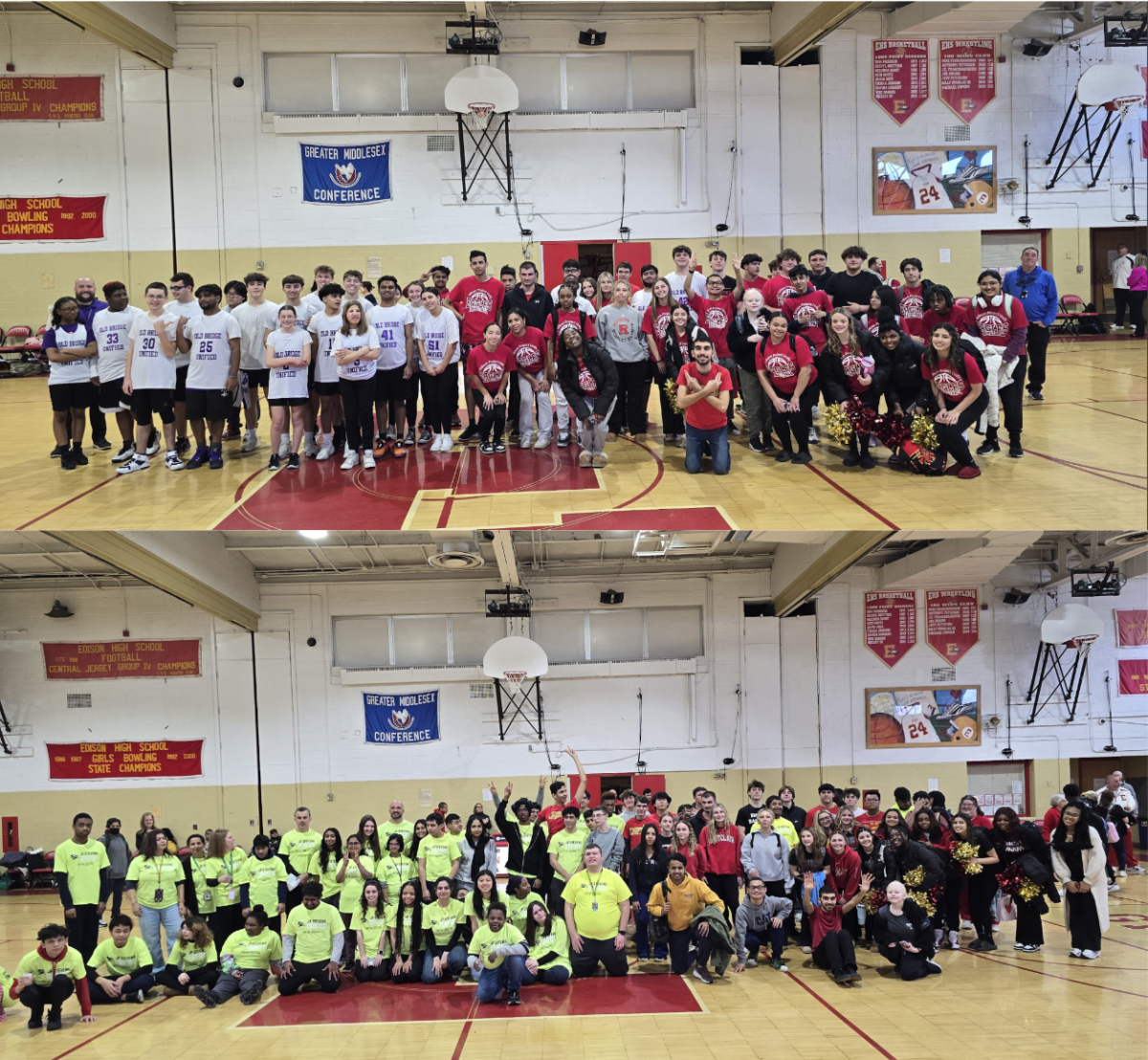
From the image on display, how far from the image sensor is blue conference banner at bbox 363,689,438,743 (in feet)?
Answer: 49.4

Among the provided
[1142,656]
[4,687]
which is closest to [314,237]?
[4,687]

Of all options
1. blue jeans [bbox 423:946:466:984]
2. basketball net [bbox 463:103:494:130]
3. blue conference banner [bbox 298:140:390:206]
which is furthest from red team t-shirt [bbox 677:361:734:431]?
blue conference banner [bbox 298:140:390:206]

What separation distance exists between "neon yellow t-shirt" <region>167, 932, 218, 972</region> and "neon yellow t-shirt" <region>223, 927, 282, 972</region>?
Result: 193mm

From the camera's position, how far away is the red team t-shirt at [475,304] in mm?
9070

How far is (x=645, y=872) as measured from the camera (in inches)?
299

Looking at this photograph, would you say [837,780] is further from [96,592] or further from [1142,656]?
[96,592]

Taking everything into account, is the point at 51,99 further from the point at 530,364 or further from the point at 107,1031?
the point at 107,1031

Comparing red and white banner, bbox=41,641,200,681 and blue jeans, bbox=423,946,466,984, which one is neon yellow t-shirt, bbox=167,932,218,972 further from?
red and white banner, bbox=41,641,200,681

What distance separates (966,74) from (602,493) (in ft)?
37.9

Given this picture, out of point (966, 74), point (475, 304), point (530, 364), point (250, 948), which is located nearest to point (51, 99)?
point (475, 304)

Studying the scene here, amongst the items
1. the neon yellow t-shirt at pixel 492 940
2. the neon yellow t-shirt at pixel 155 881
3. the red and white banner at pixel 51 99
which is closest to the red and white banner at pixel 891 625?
the neon yellow t-shirt at pixel 492 940

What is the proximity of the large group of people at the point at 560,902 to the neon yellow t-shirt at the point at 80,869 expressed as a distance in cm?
A: 1

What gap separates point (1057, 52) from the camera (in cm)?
1550

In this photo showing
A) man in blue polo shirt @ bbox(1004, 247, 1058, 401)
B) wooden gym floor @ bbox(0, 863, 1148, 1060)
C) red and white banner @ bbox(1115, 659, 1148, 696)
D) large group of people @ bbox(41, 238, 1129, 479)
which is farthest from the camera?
red and white banner @ bbox(1115, 659, 1148, 696)
